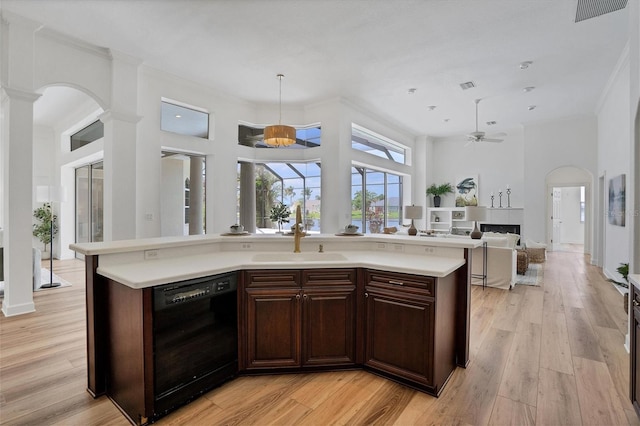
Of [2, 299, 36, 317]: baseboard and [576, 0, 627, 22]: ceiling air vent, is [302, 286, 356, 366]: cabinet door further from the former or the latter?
[576, 0, 627, 22]: ceiling air vent

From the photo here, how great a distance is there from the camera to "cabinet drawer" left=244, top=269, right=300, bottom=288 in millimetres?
2414

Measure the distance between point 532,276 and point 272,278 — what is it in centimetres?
574

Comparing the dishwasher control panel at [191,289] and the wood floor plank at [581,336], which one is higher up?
the dishwasher control panel at [191,289]

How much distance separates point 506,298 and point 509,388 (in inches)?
106

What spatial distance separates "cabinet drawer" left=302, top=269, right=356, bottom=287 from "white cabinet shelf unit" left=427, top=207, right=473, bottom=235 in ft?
25.7

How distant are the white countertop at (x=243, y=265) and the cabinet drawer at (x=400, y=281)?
0.05 m

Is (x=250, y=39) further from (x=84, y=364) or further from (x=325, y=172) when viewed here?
(x=84, y=364)

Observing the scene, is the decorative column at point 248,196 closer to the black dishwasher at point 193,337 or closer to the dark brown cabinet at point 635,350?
the black dishwasher at point 193,337

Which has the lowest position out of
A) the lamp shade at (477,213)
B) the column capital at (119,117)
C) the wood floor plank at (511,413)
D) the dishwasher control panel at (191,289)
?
the wood floor plank at (511,413)

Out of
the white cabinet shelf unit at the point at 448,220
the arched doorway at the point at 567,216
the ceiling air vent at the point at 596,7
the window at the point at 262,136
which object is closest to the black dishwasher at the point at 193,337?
the ceiling air vent at the point at 596,7

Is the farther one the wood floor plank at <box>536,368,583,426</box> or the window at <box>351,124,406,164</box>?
the window at <box>351,124,406,164</box>

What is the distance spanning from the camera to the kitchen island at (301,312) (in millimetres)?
2023

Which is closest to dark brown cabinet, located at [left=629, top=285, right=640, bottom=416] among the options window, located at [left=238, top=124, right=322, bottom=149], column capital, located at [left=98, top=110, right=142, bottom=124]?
window, located at [left=238, top=124, right=322, bottom=149]

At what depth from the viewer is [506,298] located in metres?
4.70
